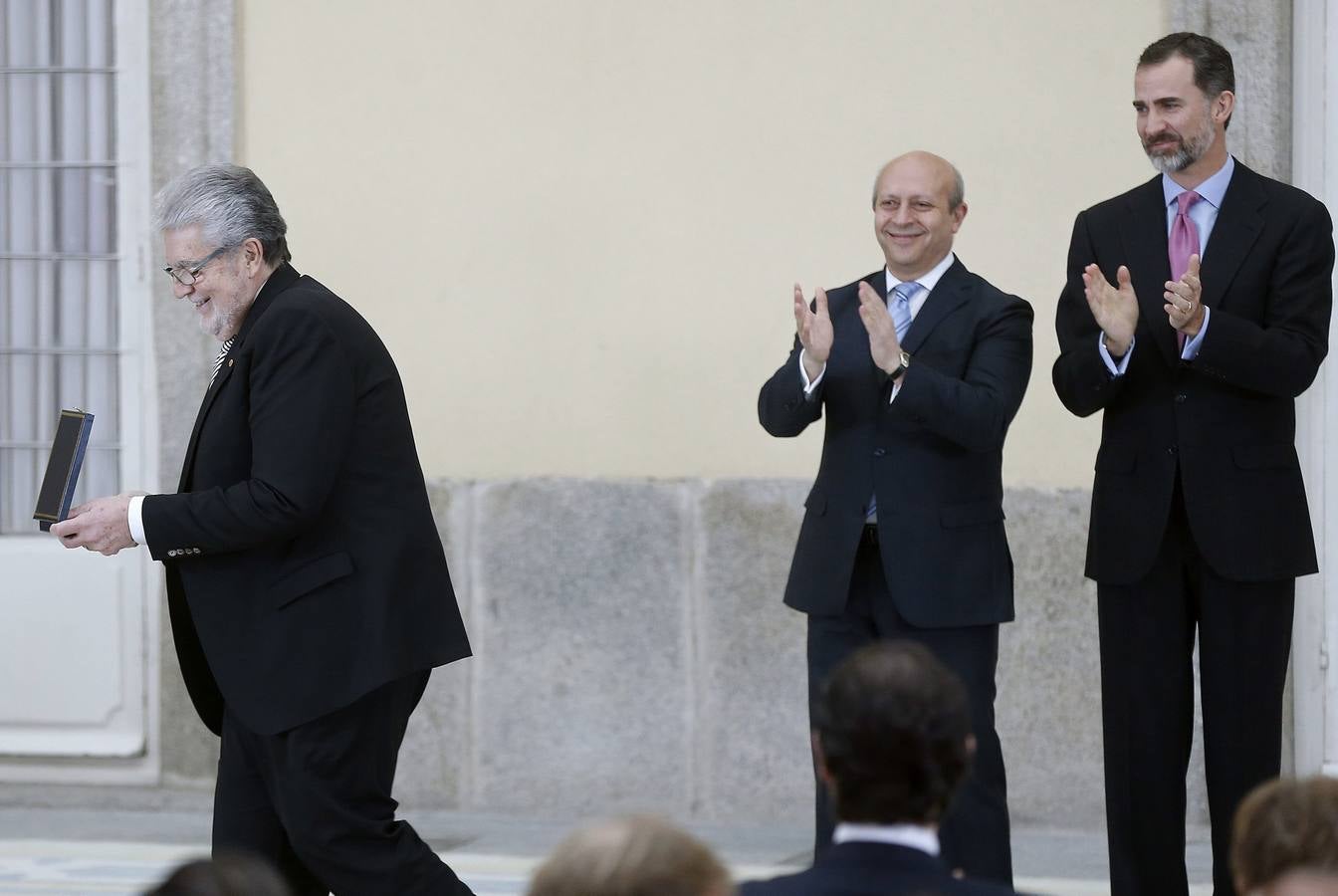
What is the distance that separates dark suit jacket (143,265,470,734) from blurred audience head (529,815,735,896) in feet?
6.25

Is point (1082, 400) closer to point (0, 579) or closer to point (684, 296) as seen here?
point (684, 296)

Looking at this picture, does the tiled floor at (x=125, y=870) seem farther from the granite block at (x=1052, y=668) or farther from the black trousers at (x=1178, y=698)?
the black trousers at (x=1178, y=698)

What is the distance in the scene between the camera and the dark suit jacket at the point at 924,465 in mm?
4070

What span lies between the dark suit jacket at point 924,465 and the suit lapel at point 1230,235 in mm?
411

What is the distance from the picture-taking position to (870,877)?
2.15m

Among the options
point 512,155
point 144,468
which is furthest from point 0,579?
point 512,155

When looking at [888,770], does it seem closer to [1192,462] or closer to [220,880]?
[220,880]

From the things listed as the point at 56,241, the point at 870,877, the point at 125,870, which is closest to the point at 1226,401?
the point at 870,877

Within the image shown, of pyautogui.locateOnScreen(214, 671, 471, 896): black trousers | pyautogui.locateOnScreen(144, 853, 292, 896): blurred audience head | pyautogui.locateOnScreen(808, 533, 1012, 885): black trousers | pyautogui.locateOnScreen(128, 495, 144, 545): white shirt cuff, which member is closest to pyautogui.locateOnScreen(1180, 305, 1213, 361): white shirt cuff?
pyautogui.locateOnScreen(808, 533, 1012, 885): black trousers

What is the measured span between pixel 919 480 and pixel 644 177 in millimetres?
2013

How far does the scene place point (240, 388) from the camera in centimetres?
371

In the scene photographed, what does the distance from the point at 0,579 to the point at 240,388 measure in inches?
110

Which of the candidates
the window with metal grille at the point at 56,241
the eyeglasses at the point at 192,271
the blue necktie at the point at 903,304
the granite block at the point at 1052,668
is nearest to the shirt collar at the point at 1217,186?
the blue necktie at the point at 903,304

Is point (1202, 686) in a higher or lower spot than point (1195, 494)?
lower
